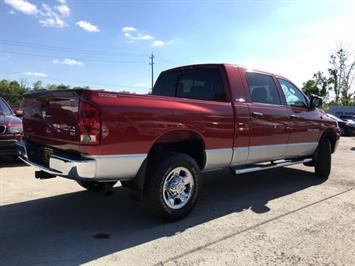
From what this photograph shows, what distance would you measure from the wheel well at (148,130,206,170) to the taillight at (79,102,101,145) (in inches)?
33.9

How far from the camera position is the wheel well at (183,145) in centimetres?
439

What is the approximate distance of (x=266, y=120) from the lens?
5.58 meters

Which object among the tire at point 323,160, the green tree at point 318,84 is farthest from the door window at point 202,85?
the green tree at point 318,84

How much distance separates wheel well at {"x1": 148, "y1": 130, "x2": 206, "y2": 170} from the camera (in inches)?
173

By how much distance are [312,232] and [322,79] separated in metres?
65.1

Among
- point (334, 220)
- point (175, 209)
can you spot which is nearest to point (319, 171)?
point (334, 220)

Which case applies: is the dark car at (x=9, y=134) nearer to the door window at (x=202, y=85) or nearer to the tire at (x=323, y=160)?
the door window at (x=202, y=85)

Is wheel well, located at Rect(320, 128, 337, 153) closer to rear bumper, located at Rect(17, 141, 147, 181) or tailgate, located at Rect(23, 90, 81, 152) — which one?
rear bumper, located at Rect(17, 141, 147, 181)

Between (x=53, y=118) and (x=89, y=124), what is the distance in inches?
28.4

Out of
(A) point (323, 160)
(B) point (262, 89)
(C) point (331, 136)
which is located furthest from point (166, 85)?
(C) point (331, 136)

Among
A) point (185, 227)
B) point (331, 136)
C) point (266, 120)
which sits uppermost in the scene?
point (266, 120)

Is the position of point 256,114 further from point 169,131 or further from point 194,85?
point 169,131

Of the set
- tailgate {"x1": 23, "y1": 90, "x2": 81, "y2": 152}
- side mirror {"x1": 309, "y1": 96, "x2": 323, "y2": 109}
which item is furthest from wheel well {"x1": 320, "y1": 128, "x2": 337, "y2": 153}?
tailgate {"x1": 23, "y1": 90, "x2": 81, "y2": 152}

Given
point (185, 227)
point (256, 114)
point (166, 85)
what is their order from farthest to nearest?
point (166, 85) < point (256, 114) < point (185, 227)
